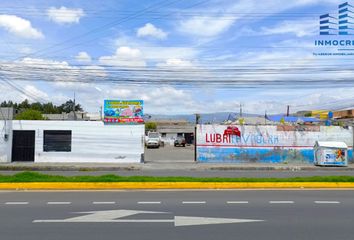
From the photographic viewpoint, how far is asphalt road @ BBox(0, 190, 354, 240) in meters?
6.89

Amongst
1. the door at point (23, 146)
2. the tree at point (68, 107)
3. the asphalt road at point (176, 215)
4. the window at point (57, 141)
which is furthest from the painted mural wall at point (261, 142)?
the tree at point (68, 107)

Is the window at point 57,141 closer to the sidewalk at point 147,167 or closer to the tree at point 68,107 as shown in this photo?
the sidewalk at point 147,167

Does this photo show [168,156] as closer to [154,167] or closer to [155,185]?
[154,167]

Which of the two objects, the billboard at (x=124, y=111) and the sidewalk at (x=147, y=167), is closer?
Answer: the sidewalk at (x=147, y=167)

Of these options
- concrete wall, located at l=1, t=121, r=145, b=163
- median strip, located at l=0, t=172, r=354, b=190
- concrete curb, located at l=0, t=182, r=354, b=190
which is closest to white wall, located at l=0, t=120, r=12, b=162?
concrete wall, located at l=1, t=121, r=145, b=163

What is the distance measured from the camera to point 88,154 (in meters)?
25.8

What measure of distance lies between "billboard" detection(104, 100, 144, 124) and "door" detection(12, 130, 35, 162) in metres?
4.83

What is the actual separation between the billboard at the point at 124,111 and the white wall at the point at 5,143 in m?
5.92

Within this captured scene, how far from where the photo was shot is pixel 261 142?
1045 inches

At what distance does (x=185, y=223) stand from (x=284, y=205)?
3.13 m

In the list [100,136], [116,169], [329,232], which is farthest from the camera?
[100,136]

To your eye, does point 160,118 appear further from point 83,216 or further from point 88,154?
point 83,216

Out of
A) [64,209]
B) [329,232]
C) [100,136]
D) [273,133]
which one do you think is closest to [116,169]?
[100,136]

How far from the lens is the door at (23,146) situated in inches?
1009
